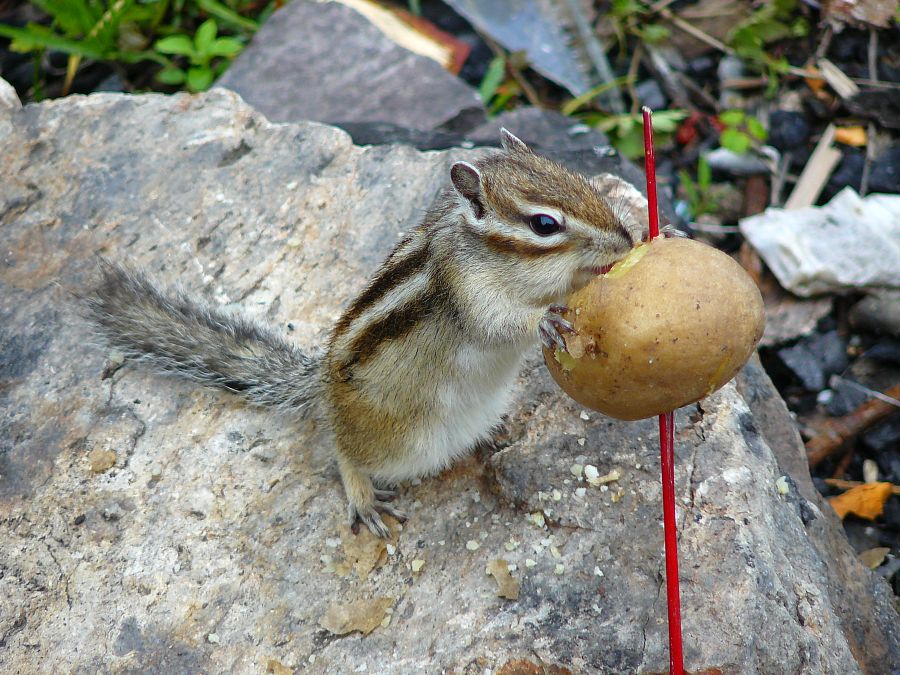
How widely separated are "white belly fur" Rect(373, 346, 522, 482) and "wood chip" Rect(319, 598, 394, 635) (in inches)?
16.8

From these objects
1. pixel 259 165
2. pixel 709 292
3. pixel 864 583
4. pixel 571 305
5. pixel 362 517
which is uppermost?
pixel 709 292

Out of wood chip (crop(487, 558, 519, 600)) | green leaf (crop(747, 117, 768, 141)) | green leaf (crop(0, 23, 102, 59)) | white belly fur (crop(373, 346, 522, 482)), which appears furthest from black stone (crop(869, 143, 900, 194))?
green leaf (crop(0, 23, 102, 59))

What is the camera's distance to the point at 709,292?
2.11 meters

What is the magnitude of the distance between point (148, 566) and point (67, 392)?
2.50 ft

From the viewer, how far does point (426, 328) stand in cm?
282

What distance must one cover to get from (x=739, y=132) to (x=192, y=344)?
319 centimetres

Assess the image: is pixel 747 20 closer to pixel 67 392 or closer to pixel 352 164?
pixel 352 164

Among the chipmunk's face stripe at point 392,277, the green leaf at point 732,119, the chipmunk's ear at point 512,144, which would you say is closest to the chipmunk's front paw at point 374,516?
the chipmunk's face stripe at point 392,277

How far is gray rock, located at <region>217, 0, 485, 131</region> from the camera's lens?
4.77m

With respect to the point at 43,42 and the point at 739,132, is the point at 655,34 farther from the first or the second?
the point at 43,42

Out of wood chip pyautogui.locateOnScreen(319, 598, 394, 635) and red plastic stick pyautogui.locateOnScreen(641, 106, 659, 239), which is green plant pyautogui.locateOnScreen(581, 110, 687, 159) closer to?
red plastic stick pyautogui.locateOnScreen(641, 106, 659, 239)

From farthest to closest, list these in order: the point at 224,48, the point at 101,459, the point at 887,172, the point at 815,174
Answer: the point at 224,48 → the point at 815,174 → the point at 887,172 → the point at 101,459

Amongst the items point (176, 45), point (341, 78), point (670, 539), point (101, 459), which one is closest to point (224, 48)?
point (176, 45)

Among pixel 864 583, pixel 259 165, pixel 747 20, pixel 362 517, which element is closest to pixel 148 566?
pixel 362 517
